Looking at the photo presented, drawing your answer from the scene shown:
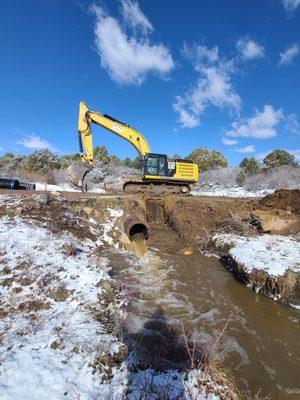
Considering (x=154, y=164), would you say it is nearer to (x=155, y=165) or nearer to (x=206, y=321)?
(x=155, y=165)

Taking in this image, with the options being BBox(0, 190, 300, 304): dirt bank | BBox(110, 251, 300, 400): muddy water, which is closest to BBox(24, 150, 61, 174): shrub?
BBox(0, 190, 300, 304): dirt bank

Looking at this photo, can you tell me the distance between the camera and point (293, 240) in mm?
11609

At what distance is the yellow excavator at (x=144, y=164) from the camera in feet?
57.0

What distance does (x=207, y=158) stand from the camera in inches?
1752

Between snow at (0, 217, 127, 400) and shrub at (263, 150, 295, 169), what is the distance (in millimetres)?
35911

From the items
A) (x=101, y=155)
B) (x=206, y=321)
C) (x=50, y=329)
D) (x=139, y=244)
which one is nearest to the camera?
(x=50, y=329)

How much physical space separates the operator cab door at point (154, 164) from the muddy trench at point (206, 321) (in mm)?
8200

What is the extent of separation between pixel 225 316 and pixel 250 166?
1340 inches

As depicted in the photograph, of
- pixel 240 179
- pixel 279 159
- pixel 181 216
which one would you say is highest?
pixel 279 159

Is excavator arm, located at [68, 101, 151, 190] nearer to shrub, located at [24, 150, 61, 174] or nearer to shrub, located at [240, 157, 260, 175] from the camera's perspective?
shrub, located at [24, 150, 61, 174]

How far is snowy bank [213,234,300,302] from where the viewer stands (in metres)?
8.20

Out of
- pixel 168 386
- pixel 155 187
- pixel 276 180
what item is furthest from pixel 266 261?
pixel 276 180

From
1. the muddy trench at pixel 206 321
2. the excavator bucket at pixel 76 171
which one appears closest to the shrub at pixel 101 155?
the excavator bucket at pixel 76 171

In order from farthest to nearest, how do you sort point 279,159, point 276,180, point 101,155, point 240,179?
point 101,155 → point 279,159 → point 240,179 → point 276,180
